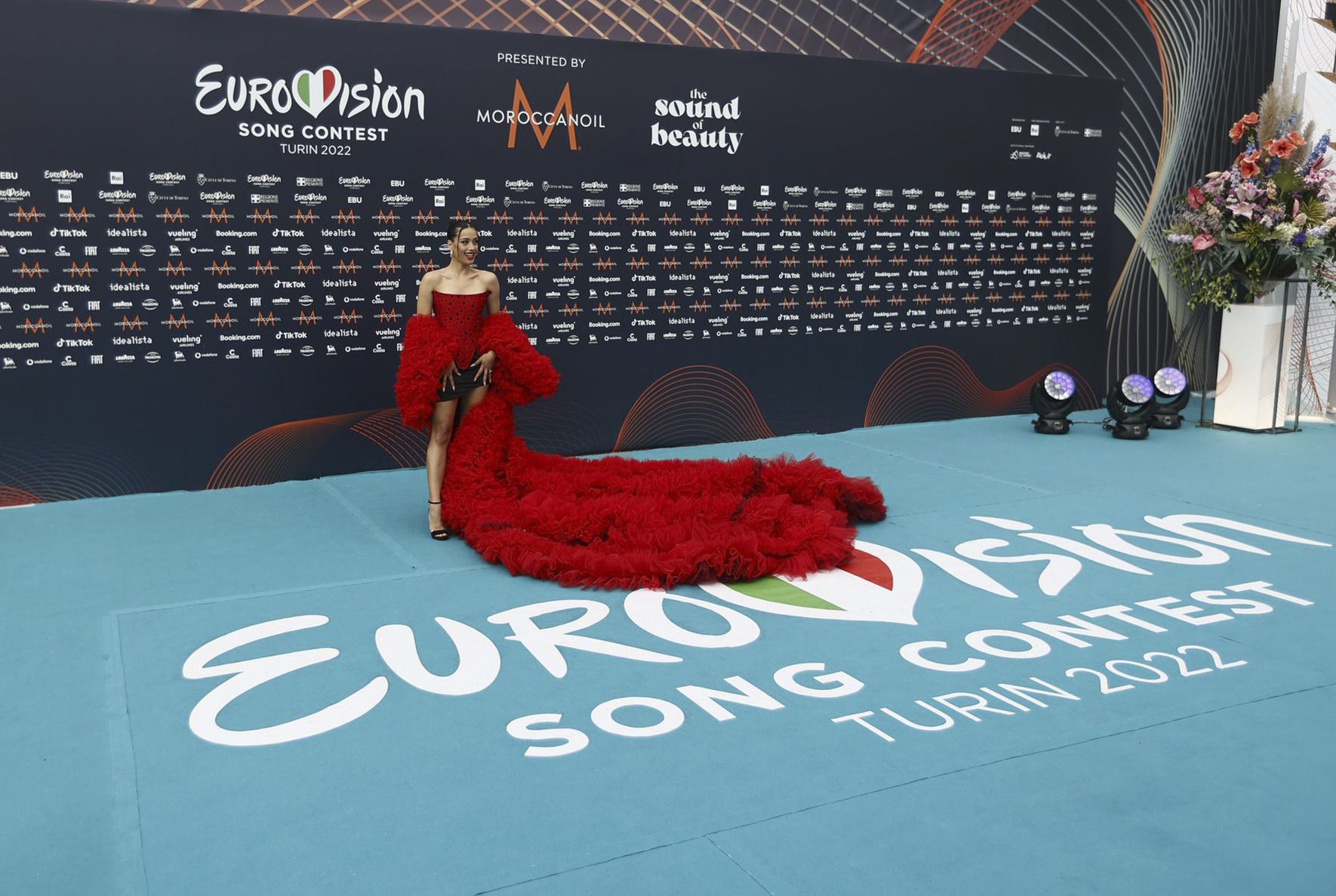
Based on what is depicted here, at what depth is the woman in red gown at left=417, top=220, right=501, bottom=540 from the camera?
512cm

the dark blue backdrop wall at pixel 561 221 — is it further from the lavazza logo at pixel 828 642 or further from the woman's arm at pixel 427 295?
the lavazza logo at pixel 828 642

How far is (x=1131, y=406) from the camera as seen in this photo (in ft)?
24.3

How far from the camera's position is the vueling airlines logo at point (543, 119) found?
645 centimetres

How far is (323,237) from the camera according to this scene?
612 cm

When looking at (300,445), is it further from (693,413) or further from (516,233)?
(693,413)

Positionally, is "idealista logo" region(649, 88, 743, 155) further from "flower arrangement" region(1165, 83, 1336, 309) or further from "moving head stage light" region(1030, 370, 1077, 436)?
"flower arrangement" region(1165, 83, 1336, 309)

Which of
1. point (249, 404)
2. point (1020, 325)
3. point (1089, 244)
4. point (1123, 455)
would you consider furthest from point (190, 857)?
point (1089, 244)

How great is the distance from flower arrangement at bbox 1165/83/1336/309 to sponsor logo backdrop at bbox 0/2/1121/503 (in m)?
0.94

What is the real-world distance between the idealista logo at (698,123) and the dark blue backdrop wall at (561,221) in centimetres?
2

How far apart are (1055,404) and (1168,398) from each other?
811mm

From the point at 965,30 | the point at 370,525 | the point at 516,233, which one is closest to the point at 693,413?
the point at 516,233

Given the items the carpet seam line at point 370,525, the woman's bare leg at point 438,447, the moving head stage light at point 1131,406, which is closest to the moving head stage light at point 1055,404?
the moving head stage light at point 1131,406

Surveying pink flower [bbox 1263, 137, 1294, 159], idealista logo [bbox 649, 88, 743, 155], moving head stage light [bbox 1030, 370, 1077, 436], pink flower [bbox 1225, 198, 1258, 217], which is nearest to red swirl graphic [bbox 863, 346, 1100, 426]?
moving head stage light [bbox 1030, 370, 1077, 436]

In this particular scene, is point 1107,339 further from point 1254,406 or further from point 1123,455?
point 1123,455
